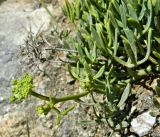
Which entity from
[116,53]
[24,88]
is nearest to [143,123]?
[116,53]

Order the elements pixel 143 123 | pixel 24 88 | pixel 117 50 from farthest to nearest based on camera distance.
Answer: pixel 117 50
pixel 143 123
pixel 24 88

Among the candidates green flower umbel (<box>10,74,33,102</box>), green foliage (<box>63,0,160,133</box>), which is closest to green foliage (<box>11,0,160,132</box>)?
green foliage (<box>63,0,160,133</box>)

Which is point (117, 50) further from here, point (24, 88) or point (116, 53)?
point (24, 88)

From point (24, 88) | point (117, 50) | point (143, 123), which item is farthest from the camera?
point (117, 50)

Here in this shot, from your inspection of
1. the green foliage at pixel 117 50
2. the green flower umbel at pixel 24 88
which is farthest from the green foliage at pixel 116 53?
the green flower umbel at pixel 24 88

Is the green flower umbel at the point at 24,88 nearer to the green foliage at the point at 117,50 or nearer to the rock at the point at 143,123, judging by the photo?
the green foliage at the point at 117,50

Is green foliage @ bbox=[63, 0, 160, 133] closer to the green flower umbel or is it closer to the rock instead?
the rock

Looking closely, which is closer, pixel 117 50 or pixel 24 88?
pixel 24 88

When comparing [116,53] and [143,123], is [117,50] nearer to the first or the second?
[116,53]

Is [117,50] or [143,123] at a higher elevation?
[117,50]
